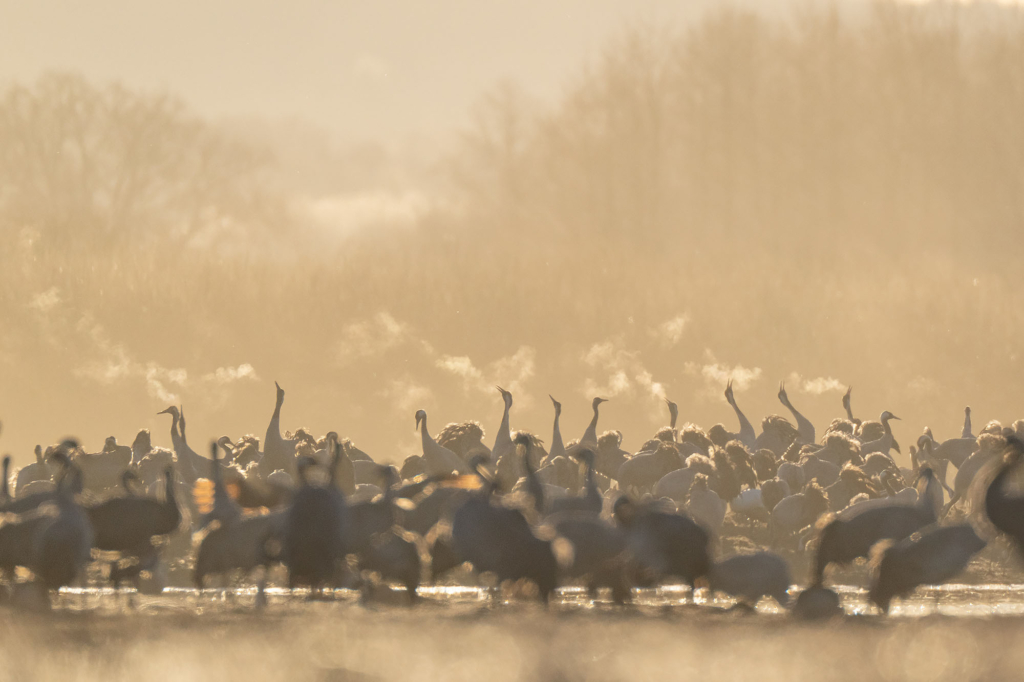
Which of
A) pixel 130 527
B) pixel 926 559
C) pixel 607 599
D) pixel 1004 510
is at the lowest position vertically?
pixel 607 599

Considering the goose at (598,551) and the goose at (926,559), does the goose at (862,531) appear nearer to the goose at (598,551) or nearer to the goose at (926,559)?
the goose at (926,559)

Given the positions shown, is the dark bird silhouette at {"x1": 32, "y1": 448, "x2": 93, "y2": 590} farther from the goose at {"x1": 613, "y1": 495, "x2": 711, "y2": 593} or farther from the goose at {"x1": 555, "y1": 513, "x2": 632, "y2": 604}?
the goose at {"x1": 613, "y1": 495, "x2": 711, "y2": 593}

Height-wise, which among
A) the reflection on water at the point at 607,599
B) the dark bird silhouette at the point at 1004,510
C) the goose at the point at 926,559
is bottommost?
the reflection on water at the point at 607,599

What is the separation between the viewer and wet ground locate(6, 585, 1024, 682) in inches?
349

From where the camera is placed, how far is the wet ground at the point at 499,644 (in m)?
8.88

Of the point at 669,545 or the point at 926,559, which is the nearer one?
the point at 926,559

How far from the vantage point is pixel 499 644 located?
10320mm

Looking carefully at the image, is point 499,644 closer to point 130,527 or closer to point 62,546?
point 62,546

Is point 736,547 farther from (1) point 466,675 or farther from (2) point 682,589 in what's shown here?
(1) point 466,675

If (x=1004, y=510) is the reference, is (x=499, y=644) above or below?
below

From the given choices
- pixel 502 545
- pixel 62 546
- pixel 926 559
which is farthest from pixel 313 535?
pixel 926 559

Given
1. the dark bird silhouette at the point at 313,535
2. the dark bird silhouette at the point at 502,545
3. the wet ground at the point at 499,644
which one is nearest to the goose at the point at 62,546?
the wet ground at the point at 499,644

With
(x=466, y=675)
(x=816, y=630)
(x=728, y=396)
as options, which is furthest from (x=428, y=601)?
(x=728, y=396)

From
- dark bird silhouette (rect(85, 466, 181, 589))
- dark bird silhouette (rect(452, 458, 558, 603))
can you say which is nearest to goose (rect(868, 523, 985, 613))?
dark bird silhouette (rect(452, 458, 558, 603))
